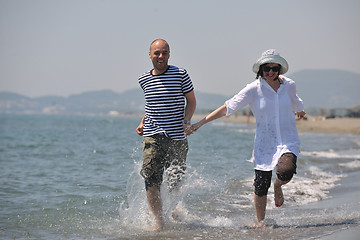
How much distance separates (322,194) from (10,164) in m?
9.58

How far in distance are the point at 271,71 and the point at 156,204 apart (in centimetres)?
200

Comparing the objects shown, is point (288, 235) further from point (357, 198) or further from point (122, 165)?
point (122, 165)

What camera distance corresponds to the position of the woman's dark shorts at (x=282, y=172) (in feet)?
14.6

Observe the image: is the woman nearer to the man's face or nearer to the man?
the man

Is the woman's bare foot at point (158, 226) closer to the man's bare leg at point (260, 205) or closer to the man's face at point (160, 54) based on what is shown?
the man's bare leg at point (260, 205)

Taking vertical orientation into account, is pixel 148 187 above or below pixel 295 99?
below

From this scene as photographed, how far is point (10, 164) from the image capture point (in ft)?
43.6

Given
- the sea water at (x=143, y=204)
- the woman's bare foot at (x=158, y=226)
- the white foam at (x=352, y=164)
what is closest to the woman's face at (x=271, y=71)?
the sea water at (x=143, y=204)

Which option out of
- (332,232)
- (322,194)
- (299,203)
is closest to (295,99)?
(332,232)

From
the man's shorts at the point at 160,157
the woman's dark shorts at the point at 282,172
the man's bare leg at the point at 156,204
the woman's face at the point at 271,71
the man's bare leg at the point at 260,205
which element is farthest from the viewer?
the man's bare leg at the point at 156,204

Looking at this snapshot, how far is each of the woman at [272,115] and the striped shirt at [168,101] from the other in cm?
45

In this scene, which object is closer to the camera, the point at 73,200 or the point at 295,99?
the point at 295,99

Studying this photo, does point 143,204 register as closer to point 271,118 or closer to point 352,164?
point 271,118

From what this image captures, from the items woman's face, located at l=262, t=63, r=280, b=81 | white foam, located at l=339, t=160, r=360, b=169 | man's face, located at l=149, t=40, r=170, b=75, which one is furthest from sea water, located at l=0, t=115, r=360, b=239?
woman's face, located at l=262, t=63, r=280, b=81
